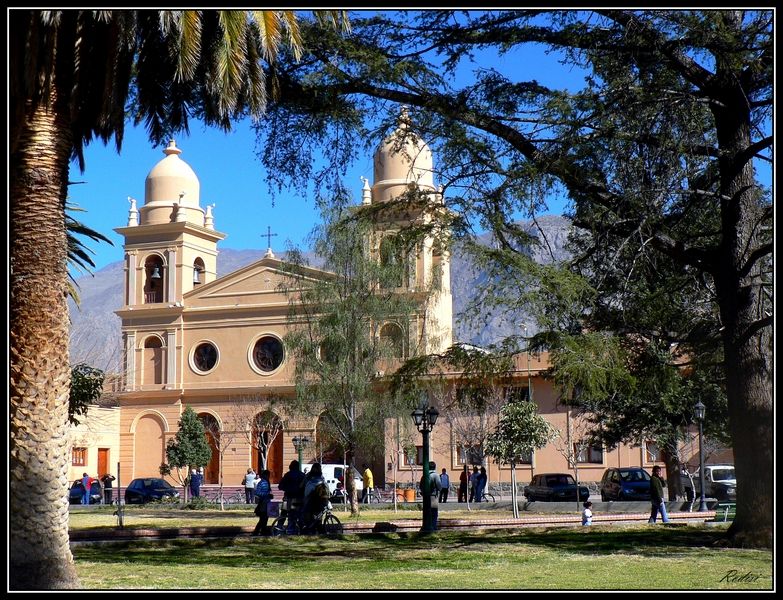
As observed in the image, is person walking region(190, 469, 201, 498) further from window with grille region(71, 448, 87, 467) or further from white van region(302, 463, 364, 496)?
window with grille region(71, 448, 87, 467)

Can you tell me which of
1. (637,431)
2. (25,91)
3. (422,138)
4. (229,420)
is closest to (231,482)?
(229,420)

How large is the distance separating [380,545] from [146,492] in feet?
87.3

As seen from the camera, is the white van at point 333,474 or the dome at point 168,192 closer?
the white van at point 333,474

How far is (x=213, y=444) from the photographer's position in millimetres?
54969

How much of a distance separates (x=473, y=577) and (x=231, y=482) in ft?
140

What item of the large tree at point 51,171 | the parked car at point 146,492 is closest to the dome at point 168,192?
the parked car at point 146,492

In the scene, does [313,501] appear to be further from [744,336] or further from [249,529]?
[744,336]

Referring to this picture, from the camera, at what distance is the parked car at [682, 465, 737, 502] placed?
3600cm

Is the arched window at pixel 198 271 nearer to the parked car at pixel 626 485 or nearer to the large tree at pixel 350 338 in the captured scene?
the large tree at pixel 350 338

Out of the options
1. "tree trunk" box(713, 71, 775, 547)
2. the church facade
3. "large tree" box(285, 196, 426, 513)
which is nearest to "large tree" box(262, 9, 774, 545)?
"tree trunk" box(713, 71, 775, 547)

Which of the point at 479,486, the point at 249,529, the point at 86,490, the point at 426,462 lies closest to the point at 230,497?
the point at 86,490

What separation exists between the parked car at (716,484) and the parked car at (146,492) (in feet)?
63.8

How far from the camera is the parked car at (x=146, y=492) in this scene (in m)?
41.4

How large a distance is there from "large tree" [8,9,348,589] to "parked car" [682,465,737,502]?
26717 millimetres
